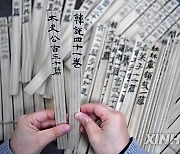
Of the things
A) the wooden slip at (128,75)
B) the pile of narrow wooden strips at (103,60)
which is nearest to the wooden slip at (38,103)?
the pile of narrow wooden strips at (103,60)

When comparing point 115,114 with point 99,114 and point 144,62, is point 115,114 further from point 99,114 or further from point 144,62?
point 144,62

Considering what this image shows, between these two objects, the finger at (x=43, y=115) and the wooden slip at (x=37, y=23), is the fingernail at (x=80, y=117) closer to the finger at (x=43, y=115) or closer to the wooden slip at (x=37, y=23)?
the finger at (x=43, y=115)

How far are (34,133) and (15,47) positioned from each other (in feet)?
0.78

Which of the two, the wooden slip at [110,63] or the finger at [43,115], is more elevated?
the wooden slip at [110,63]

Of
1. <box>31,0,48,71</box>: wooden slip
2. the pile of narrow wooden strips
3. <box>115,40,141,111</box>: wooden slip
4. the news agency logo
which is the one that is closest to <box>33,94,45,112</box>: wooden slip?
the pile of narrow wooden strips

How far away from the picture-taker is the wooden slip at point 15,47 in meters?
0.79

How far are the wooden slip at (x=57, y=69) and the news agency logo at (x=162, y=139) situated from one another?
25 centimetres

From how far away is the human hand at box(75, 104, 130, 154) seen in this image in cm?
73

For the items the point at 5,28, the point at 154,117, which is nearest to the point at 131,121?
the point at 154,117

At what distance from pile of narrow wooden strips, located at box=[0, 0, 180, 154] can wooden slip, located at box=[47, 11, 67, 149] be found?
2.6 inches

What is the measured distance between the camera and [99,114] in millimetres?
773

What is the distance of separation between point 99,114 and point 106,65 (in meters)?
0.14

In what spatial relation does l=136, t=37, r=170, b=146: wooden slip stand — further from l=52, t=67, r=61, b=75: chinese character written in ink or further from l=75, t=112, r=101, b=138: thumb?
l=52, t=67, r=61, b=75: chinese character written in ink

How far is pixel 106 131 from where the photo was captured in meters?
0.73
